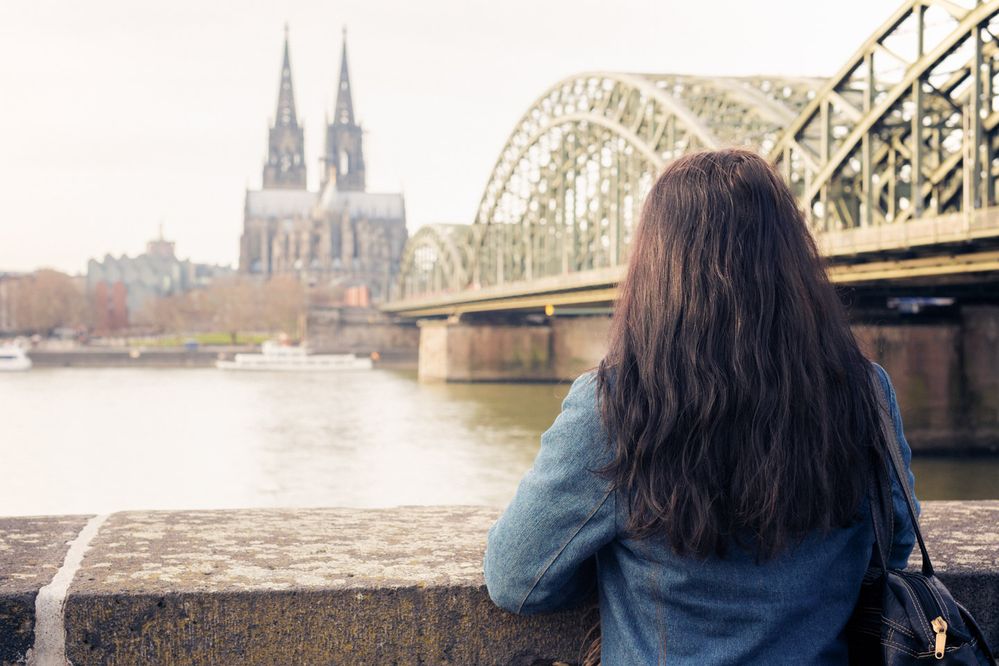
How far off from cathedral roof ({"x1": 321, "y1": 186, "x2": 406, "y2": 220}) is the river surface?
2838 inches

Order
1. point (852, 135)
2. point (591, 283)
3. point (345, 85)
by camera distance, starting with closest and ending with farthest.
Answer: point (852, 135) → point (591, 283) → point (345, 85)

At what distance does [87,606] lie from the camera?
166cm

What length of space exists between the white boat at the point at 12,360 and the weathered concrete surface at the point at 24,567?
51848 mm

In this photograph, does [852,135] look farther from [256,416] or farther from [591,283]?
[256,416]

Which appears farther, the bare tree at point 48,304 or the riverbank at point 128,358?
the bare tree at point 48,304

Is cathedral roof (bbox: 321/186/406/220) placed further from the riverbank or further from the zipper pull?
the zipper pull

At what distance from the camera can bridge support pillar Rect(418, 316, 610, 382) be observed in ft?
131

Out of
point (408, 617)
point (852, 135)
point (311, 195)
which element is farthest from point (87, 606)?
point (311, 195)

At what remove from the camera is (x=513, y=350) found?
133ft

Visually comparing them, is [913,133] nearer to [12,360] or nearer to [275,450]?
[275,450]

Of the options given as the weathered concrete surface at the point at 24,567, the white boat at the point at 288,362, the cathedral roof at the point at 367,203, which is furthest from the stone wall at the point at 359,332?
the weathered concrete surface at the point at 24,567

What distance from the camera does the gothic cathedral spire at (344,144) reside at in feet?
362

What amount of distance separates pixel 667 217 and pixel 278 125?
11350 centimetres

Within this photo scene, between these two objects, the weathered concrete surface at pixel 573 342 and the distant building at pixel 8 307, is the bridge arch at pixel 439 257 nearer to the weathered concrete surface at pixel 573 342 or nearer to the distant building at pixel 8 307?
the weathered concrete surface at pixel 573 342
